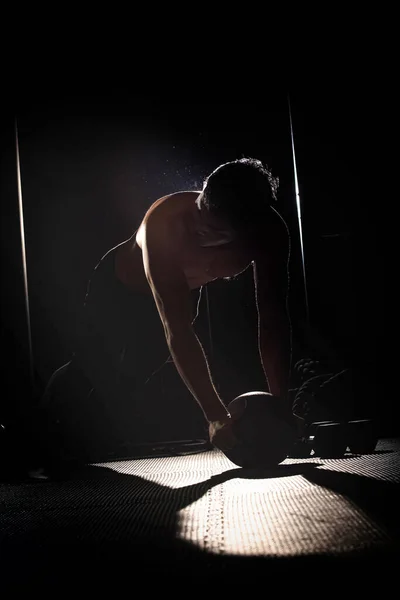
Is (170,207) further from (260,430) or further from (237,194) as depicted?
(260,430)

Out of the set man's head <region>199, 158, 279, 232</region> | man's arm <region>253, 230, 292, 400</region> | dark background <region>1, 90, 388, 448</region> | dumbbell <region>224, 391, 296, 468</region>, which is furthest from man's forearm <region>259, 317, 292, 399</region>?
dark background <region>1, 90, 388, 448</region>

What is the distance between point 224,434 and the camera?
185cm

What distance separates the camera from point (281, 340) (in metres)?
2.22

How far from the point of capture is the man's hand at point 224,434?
185 centimetres

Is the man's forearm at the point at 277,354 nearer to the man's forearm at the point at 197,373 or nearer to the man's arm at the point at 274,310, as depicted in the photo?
the man's arm at the point at 274,310

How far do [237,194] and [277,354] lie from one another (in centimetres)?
66

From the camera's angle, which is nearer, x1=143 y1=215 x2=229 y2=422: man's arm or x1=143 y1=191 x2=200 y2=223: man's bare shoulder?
x1=143 y1=215 x2=229 y2=422: man's arm

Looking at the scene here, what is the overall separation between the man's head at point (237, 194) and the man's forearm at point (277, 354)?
47 cm

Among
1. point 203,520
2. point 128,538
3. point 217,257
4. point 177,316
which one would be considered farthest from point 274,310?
point 128,538

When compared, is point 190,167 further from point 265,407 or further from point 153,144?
point 265,407

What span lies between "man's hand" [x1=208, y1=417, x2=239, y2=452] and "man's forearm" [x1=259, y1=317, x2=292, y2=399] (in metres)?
0.35

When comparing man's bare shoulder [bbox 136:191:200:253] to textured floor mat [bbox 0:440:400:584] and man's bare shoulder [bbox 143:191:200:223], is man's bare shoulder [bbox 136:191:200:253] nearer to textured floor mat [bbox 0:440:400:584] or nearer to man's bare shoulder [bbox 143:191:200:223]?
man's bare shoulder [bbox 143:191:200:223]

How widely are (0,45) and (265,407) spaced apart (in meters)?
2.95

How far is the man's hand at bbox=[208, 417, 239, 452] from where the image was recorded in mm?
1851
